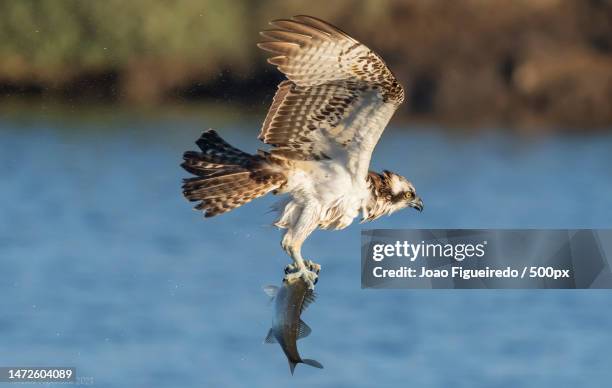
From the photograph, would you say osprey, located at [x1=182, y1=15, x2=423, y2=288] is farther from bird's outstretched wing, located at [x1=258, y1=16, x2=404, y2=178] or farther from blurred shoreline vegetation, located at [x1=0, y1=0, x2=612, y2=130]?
blurred shoreline vegetation, located at [x1=0, y1=0, x2=612, y2=130]

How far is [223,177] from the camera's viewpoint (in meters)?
7.71

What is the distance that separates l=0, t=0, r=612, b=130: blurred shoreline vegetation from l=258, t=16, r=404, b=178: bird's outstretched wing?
50.3 ft

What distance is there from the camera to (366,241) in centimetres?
1070

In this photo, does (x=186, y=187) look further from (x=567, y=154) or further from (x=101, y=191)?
(x=567, y=154)

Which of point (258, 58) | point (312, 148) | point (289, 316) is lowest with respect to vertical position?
point (258, 58)

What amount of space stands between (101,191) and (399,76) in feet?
16.8

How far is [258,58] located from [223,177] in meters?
16.2

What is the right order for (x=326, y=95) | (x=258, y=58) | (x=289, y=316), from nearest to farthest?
(x=289, y=316), (x=326, y=95), (x=258, y=58)

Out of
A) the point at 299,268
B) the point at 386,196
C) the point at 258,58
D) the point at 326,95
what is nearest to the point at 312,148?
the point at 326,95

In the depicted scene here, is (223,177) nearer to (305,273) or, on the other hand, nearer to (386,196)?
(305,273)

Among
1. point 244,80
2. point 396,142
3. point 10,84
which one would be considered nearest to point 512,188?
point 396,142

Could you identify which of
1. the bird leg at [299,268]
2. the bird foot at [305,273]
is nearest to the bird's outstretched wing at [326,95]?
the bird leg at [299,268]

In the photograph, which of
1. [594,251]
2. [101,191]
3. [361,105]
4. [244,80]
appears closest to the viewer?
[361,105]

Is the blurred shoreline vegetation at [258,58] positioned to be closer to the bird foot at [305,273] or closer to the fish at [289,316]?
the bird foot at [305,273]
